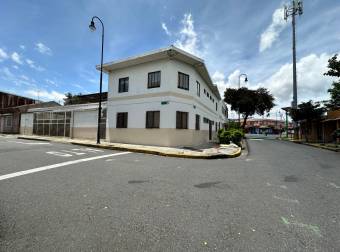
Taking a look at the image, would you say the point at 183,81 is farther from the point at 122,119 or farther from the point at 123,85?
the point at 122,119

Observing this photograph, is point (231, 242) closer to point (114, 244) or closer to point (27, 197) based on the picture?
point (114, 244)

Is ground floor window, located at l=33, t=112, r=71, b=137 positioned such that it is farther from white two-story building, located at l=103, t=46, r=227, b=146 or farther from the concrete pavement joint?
the concrete pavement joint

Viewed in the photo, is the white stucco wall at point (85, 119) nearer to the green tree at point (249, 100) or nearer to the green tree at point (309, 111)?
the green tree at point (309, 111)

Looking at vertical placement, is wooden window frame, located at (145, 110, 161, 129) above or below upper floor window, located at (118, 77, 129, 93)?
below

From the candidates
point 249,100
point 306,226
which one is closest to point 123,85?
point 306,226

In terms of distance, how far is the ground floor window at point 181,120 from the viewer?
14.3 metres

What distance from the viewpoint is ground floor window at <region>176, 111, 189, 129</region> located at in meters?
14.3

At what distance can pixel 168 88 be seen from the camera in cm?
1408

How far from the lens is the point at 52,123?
22672 mm

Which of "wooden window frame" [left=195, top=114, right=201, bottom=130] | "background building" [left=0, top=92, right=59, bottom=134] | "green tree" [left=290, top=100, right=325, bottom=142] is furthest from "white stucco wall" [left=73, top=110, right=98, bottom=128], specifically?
"green tree" [left=290, top=100, right=325, bottom=142]

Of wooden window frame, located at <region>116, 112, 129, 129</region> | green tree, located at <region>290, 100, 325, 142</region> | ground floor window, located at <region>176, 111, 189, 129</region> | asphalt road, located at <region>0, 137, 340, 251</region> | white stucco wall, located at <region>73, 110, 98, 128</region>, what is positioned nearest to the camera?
asphalt road, located at <region>0, 137, 340, 251</region>

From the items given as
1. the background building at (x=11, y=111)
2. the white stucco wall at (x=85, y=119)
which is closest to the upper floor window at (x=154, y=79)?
the white stucco wall at (x=85, y=119)

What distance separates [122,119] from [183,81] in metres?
5.96

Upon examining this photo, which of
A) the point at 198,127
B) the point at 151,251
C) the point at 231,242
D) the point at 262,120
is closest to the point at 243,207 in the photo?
the point at 231,242
